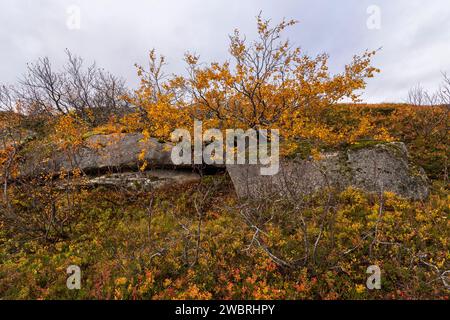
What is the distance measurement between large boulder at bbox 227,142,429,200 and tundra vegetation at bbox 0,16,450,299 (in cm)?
47

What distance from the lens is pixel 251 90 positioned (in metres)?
11.6

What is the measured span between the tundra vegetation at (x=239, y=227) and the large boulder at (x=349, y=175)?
47 cm

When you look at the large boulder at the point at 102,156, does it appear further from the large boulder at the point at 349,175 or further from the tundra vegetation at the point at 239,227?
the large boulder at the point at 349,175

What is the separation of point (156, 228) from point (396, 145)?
10994 mm

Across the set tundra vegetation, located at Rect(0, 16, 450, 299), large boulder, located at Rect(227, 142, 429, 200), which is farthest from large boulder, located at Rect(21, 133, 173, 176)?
large boulder, located at Rect(227, 142, 429, 200)

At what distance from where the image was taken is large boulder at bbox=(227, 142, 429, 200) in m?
9.16

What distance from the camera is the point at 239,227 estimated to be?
834 centimetres

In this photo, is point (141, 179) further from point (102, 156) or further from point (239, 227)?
point (239, 227)

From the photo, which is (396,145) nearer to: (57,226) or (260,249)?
(260,249)

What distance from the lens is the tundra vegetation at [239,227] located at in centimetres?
596

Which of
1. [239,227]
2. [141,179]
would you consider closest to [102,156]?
[141,179]

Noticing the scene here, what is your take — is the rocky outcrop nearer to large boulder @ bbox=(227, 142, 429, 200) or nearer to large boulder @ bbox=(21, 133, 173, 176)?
large boulder @ bbox=(21, 133, 173, 176)

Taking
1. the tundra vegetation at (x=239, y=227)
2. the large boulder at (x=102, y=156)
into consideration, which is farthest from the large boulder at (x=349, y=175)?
the large boulder at (x=102, y=156)
